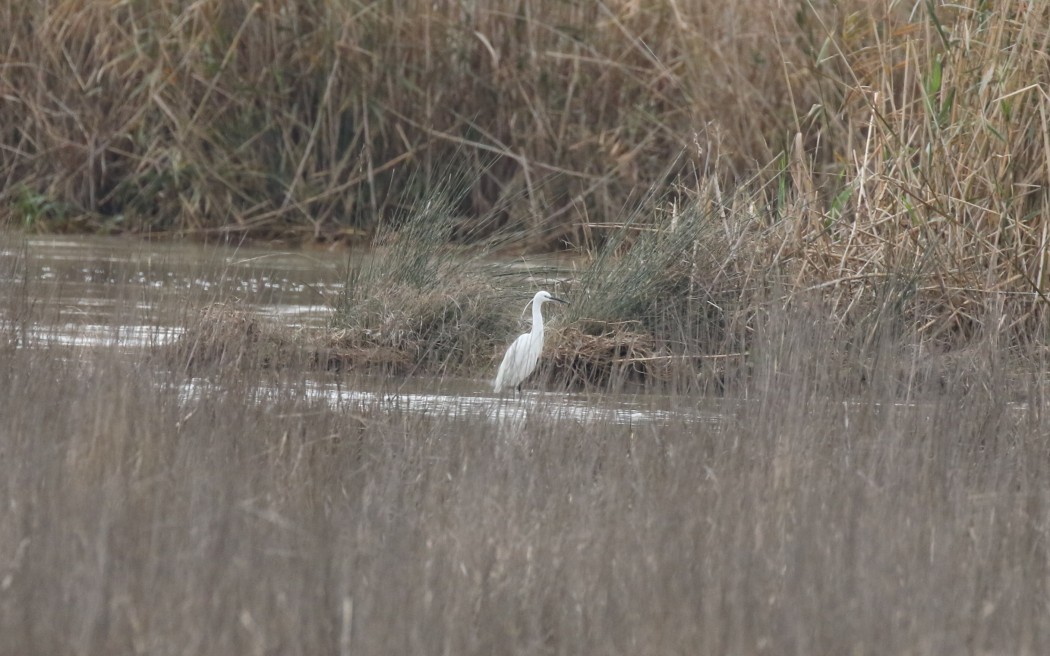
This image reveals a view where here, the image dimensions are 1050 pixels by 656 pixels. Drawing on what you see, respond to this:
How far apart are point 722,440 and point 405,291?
9.75ft

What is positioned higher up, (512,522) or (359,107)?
(359,107)

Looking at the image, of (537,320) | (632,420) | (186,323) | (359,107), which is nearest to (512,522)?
(632,420)

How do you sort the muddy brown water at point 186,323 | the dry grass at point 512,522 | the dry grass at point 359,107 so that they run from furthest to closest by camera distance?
1. the dry grass at point 359,107
2. the muddy brown water at point 186,323
3. the dry grass at point 512,522

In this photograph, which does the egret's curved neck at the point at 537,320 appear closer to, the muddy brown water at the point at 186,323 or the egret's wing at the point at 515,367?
the egret's wing at the point at 515,367

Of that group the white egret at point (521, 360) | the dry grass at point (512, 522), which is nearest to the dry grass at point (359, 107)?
the white egret at point (521, 360)

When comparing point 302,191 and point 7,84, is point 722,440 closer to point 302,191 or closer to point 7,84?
point 302,191

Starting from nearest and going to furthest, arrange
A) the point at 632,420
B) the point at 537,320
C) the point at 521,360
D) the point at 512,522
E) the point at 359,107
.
→ the point at 512,522, the point at 632,420, the point at 521,360, the point at 537,320, the point at 359,107

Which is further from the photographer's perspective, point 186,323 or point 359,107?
point 359,107

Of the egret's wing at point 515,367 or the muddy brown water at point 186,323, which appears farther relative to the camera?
the egret's wing at point 515,367

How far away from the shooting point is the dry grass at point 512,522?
3115 millimetres

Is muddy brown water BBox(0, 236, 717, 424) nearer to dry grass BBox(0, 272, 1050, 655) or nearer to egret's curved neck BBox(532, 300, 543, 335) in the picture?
dry grass BBox(0, 272, 1050, 655)

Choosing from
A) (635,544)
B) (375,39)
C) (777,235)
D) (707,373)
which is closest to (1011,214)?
(777,235)

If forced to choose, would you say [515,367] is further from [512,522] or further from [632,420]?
[512,522]

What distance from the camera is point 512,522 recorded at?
362 cm
